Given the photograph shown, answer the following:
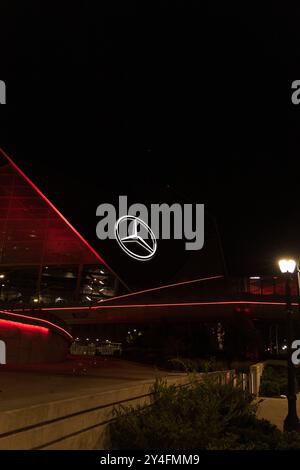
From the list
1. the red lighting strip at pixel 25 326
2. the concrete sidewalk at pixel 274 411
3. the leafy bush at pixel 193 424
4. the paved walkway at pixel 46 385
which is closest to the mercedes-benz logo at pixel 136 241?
the red lighting strip at pixel 25 326

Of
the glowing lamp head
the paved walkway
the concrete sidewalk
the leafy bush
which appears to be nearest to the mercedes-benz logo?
the concrete sidewalk

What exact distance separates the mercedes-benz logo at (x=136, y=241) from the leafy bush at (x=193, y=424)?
36.0 m

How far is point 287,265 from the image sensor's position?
11430mm

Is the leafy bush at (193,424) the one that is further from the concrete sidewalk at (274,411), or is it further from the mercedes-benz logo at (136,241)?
the mercedes-benz logo at (136,241)

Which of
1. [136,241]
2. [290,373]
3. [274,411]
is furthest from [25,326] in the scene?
[136,241]

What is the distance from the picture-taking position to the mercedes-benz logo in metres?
44.9

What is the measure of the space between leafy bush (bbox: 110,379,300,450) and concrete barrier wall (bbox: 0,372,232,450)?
0.21m

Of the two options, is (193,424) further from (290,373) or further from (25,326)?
(25,326)

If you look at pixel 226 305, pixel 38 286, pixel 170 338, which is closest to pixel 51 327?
pixel 170 338

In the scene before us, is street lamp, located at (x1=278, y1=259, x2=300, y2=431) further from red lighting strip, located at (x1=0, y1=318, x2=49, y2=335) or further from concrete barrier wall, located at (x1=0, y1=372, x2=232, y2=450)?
red lighting strip, located at (x1=0, y1=318, x2=49, y2=335)

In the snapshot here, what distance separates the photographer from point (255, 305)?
1742 inches

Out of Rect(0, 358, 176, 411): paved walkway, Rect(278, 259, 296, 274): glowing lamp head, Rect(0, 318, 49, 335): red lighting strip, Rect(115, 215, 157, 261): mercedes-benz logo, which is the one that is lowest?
Rect(0, 358, 176, 411): paved walkway

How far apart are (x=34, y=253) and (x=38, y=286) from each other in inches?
152

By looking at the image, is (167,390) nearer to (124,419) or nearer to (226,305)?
(124,419)
